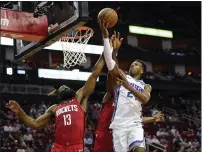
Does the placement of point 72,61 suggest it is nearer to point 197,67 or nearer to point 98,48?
→ point 98,48

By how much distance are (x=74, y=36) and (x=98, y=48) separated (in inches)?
617

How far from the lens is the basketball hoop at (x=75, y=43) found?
7.31 meters

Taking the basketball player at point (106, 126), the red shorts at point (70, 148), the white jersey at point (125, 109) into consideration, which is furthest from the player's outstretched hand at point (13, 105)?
the white jersey at point (125, 109)

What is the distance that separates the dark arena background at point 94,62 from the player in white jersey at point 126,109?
1.35m

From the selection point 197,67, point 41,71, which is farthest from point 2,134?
point 197,67

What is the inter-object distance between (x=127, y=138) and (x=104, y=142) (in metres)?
0.31

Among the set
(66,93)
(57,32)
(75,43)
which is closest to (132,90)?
(66,93)

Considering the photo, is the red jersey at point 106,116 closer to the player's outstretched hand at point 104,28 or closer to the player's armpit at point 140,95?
the player's armpit at point 140,95

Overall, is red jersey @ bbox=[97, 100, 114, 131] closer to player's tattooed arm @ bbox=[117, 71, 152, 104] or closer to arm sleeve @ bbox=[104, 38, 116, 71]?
player's tattooed arm @ bbox=[117, 71, 152, 104]

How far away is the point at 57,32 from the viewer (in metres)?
6.52

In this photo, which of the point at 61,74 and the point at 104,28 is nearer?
the point at 104,28

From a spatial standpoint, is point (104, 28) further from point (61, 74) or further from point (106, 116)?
point (61, 74)

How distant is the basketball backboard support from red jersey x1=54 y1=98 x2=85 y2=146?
1.37 meters

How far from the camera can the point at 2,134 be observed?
14.4 m
